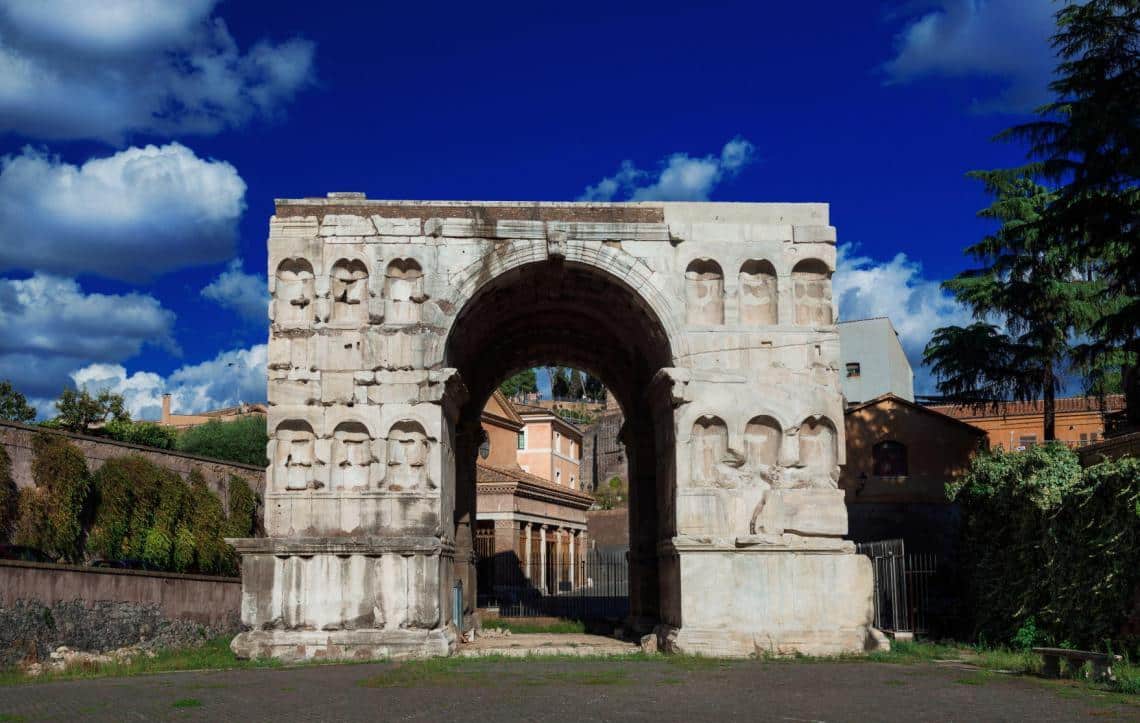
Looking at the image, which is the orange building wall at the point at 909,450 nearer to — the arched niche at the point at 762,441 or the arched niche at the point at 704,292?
the arched niche at the point at 762,441

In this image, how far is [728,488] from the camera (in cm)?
1675

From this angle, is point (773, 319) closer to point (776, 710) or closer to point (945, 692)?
point (945, 692)

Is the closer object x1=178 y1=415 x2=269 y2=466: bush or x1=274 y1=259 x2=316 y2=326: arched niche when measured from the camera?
x1=274 y1=259 x2=316 y2=326: arched niche

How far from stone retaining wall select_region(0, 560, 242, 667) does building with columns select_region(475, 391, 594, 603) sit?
7647mm

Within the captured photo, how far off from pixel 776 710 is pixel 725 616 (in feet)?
19.0

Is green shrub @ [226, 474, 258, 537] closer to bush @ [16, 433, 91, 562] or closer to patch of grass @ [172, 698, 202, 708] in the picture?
bush @ [16, 433, 91, 562]

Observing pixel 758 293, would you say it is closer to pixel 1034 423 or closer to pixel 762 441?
pixel 762 441

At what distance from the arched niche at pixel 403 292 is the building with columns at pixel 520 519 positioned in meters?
12.0

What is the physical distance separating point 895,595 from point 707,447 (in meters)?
5.53

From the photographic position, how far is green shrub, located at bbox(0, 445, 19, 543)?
739 inches

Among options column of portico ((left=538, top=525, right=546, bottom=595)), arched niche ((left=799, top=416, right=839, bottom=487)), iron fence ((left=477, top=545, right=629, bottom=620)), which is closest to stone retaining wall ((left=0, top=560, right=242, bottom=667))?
iron fence ((left=477, top=545, right=629, bottom=620))

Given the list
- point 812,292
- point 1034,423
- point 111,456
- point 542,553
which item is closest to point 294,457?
point 111,456

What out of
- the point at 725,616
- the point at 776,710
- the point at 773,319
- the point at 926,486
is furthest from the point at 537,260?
the point at 926,486

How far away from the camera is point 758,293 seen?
57.9 ft
